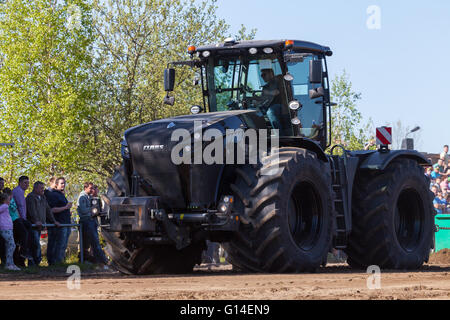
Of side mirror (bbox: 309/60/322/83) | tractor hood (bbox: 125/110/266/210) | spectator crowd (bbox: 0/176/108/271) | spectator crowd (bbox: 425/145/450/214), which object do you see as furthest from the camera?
A: spectator crowd (bbox: 425/145/450/214)

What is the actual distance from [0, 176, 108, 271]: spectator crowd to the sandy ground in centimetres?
438

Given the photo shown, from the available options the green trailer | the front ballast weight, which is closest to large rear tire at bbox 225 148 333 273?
the front ballast weight

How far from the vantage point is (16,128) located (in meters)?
32.0

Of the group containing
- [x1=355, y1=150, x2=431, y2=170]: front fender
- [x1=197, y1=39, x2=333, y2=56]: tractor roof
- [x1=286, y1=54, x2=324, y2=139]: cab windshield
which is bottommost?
[x1=355, y1=150, x2=431, y2=170]: front fender

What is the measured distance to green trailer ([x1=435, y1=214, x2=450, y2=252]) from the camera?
1877 cm

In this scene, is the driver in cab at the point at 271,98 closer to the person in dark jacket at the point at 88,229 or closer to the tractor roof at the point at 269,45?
the tractor roof at the point at 269,45

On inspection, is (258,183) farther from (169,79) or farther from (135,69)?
(135,69)

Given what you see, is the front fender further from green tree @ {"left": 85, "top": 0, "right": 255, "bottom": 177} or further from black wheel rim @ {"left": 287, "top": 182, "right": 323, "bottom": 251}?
green tree @ {"left": 85, "top": 0, "right": 255, "bottom": 177}

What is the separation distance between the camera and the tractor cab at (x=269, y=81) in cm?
1195

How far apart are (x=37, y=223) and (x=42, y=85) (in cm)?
1847

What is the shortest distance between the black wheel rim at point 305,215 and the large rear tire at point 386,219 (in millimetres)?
1443

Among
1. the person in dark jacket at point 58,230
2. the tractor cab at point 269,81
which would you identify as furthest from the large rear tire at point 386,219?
the person in dark jacket at point 58,230
